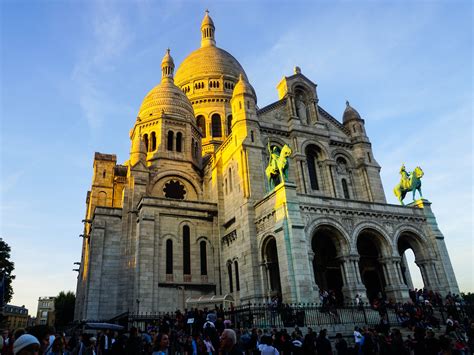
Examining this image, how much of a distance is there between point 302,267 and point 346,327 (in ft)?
13.0

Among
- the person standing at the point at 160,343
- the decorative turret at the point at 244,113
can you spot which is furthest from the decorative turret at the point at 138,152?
the person standing at the point at 160,343

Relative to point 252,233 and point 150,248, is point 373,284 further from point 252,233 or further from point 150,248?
point 150,248

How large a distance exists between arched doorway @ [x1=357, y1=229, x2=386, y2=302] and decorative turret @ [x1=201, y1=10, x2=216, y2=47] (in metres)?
43.5

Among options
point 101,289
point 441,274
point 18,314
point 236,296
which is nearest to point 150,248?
point 101,289

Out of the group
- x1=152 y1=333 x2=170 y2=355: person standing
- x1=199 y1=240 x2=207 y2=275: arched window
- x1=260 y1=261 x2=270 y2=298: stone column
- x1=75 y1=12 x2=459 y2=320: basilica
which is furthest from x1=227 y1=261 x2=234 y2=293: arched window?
x1=152 y1=333 x2=170 y2=355: person standing

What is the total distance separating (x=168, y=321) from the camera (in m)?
19.8

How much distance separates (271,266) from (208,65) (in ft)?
117

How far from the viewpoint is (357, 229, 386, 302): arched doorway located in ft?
89.7

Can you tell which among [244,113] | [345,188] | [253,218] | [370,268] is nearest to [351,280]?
[370,268]

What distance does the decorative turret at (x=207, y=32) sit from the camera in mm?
60188

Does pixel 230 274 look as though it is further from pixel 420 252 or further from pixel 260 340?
pixel 260 340

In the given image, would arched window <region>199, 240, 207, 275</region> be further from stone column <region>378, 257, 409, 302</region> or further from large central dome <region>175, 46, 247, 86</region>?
large central dome <region>175, 46, 247, 86</region>

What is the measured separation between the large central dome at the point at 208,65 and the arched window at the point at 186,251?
91.3 ft

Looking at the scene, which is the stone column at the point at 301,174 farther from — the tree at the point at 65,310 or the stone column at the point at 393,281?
the tree at the point at 65,310
